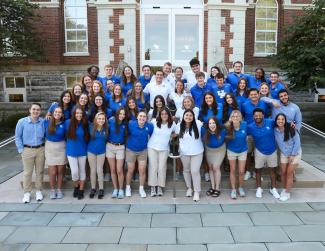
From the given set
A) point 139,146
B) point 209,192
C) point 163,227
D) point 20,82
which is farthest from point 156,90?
point 20,82

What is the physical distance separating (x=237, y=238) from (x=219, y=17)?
971cm

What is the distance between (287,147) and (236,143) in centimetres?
90

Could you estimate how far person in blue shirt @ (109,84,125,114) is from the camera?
709cm

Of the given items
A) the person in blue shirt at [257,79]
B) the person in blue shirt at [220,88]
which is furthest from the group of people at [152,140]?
the person in blue shirt at [257,79]

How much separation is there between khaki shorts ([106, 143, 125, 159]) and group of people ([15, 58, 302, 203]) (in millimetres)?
18

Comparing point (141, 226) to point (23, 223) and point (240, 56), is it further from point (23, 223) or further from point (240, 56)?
point (240, 56)

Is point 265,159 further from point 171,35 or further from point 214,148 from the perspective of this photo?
point 171,35

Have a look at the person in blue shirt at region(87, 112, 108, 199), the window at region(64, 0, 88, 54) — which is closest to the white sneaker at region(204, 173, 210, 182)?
the person in blue shirt at region(87, 112, 108, 199)

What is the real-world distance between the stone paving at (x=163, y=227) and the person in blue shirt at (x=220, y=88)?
231 centimetres

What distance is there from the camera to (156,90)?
784 centimetres

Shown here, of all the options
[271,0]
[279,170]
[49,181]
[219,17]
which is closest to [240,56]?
[219,17]

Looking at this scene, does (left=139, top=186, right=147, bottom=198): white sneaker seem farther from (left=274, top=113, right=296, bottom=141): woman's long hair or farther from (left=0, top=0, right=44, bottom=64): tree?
(left=0, top=0, right=44, bottom=64): tree

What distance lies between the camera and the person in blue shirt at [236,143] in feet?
21.8

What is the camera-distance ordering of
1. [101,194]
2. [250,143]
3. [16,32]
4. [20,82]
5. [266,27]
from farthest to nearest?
1. [20,82]
2. [266,27]
3. [16,32]
4. [250,143]
5. [101,194]
